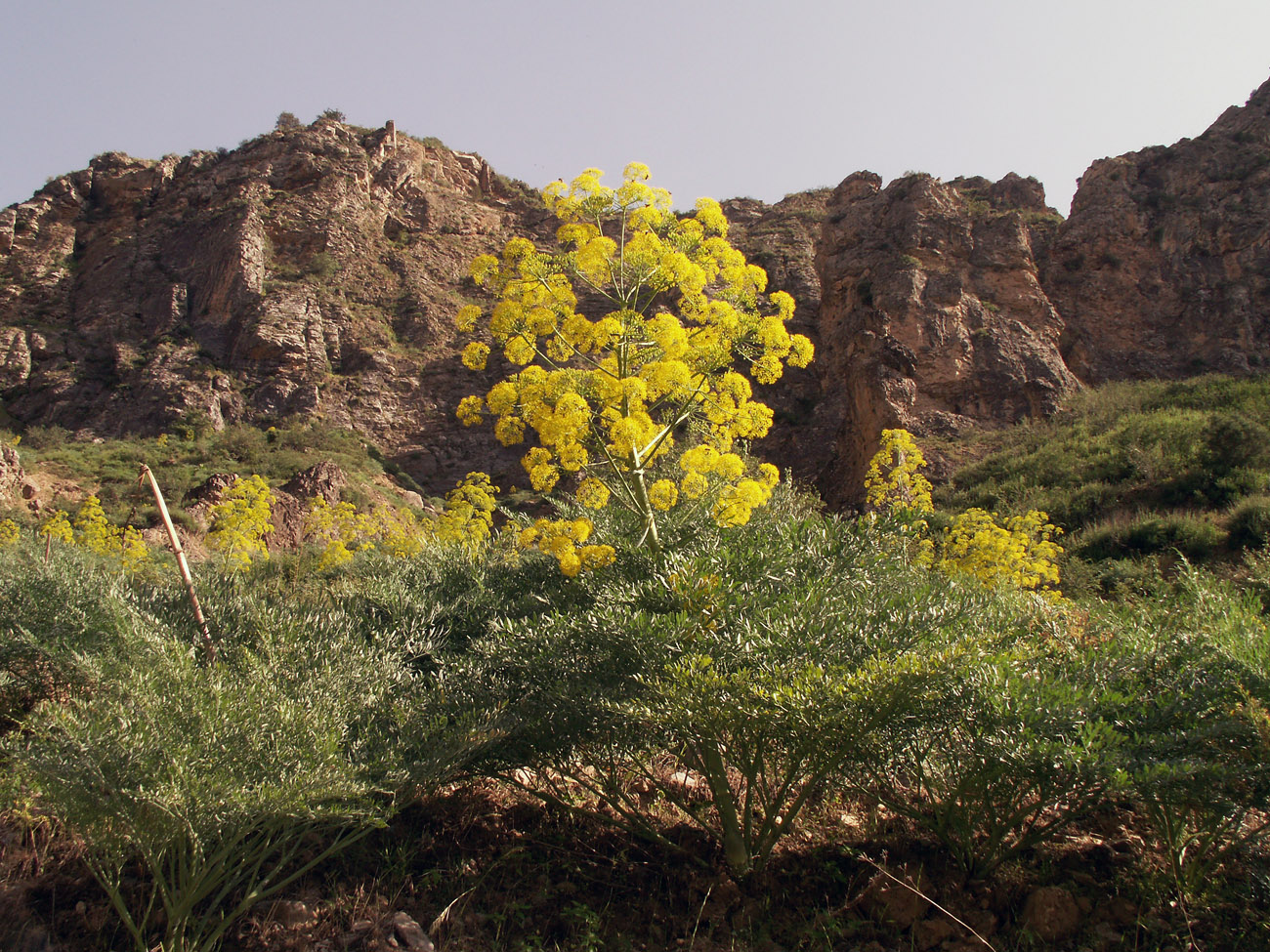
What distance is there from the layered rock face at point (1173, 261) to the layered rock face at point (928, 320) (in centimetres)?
336

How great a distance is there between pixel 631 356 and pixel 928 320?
27900mm

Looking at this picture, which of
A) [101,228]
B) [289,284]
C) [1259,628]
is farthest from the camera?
[101,228]

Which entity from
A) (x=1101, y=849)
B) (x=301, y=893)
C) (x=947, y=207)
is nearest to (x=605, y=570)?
(x=301, y=893)

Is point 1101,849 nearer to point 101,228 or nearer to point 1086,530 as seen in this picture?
point 1086,530

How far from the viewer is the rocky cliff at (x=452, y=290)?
29938 millimetres

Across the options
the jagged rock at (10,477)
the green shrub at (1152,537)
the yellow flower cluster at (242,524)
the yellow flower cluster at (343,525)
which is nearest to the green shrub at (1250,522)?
the green shrub at (1152,537)

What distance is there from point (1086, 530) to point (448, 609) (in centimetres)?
1986

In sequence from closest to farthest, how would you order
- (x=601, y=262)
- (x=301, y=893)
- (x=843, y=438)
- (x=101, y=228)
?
(x=301, y=893) < (x=601, y=262) < (x=843, y=438) < (x=101, y=228)

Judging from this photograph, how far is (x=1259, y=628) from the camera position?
10.8 ft

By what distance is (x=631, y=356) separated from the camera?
4.67 meters

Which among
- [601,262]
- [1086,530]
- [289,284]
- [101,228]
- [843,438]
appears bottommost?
[1086,530]

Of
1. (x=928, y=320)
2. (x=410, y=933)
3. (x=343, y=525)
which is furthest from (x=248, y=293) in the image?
(x=410, y=933)

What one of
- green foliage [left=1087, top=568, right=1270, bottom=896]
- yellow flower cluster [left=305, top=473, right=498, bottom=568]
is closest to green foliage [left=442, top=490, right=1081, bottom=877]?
green foliage [left=1087, top=568, right=1270, bottom=896]

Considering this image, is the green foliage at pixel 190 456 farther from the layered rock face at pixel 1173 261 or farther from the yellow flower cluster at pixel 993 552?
the layered rock face at pixel 1173 261
